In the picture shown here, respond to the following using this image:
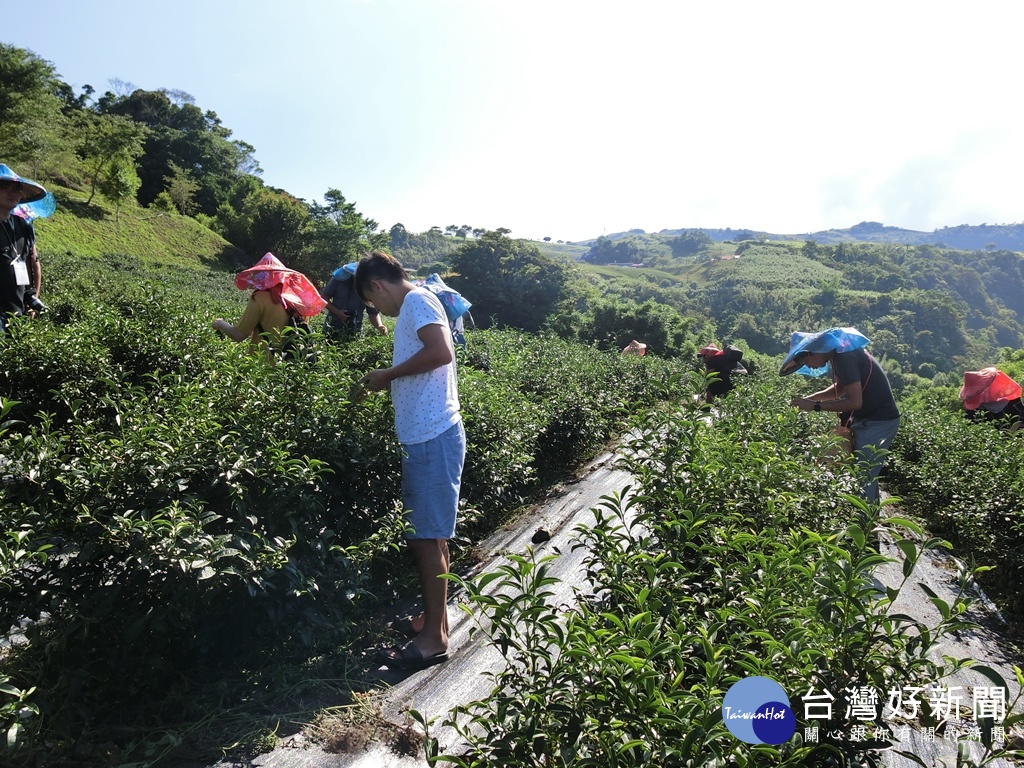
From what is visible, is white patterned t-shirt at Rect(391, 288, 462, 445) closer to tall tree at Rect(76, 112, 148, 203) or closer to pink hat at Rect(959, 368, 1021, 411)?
pink hat at Rect(959, 368, 1021, 411)

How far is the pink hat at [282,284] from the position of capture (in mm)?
4148

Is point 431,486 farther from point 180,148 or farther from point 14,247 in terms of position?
point 180,148

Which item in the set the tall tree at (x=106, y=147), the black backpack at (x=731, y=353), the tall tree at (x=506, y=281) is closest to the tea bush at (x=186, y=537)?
the black backpack at (x=731, y=353)

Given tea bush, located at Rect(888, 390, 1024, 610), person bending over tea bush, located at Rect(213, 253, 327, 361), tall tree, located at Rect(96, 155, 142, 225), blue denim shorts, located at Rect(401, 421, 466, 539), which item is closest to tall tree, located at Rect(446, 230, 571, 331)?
tall tree, located at Rect(96, 155, 142, 225)

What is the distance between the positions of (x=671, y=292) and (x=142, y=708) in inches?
3357

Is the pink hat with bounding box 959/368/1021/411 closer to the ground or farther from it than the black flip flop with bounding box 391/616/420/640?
farther from it

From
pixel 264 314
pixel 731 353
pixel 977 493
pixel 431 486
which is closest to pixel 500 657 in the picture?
pixel 431 486

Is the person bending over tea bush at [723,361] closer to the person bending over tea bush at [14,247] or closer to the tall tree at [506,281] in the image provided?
the person bending over tea bush at [14,247]

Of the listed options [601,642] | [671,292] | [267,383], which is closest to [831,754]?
[601,642]

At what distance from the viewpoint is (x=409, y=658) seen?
2.55 metres

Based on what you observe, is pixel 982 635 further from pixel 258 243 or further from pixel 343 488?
pixel 258 243

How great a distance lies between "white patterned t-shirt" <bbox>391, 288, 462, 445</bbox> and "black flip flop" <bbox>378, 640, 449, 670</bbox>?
0.88 metres

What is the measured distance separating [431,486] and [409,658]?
0.72 metres

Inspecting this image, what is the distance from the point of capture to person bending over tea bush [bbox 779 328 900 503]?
4.21m
